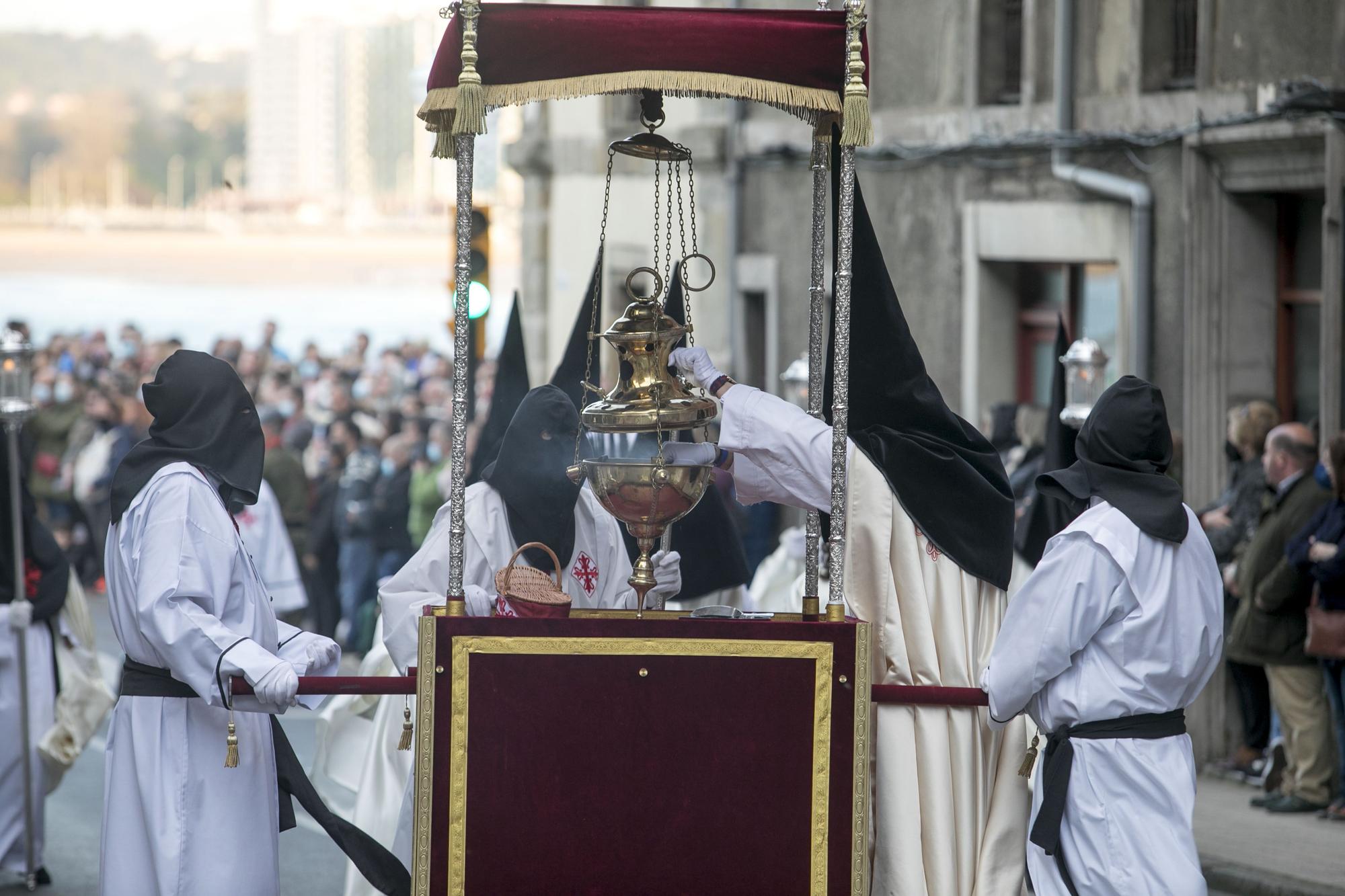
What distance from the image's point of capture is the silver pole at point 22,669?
27.1ft

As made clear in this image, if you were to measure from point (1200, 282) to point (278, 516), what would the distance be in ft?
17.7

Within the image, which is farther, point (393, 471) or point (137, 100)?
point (137, 100)

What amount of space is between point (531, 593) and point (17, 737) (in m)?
4.26

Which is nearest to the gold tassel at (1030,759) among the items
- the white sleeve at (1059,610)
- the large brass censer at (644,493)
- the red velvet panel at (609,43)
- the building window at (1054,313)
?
the white sleeve at (1059,610)

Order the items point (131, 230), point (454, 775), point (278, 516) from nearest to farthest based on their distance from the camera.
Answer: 1. point (454, 775)
2. point (278, 516)
3. point (131, 230)

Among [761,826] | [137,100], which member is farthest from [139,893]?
[137,100]

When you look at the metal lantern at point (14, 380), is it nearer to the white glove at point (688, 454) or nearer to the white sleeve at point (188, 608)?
the white sleeve at point (188, 608)

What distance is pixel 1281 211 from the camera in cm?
1116

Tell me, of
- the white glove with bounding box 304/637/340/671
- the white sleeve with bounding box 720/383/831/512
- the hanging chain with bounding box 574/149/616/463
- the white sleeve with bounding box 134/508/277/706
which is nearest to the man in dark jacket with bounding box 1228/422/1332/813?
the hanging chain with bounding box 574/149/616/463

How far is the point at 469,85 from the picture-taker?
16.5 ft

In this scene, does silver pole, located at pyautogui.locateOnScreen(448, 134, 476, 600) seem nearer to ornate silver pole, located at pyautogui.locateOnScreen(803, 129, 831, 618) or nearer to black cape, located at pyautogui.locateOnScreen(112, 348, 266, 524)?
black cape, located at pyautogui.locateOnScreen(112, 348, 266, 524)

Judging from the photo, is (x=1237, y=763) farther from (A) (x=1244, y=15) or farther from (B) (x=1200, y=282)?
(A) (x=1244, y=15)

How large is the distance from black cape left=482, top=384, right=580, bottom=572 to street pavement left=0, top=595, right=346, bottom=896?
2006mm

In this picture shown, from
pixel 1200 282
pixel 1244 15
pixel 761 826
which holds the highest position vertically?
pixel 1244 15
